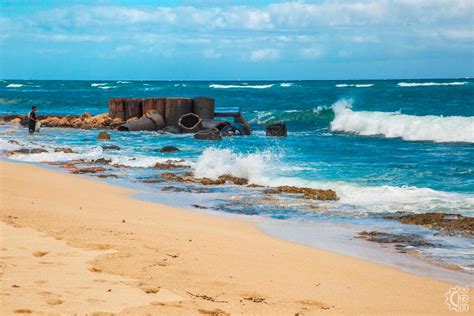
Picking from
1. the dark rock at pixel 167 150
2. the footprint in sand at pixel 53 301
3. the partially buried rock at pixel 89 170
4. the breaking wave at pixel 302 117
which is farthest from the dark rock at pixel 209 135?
the footprint in sand at pixel 53 301

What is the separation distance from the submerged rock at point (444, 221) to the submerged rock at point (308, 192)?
5.88 feet

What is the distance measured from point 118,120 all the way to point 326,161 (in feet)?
47.8

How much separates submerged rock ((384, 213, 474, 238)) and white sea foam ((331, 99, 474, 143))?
15.9 metres

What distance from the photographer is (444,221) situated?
30.7 feet

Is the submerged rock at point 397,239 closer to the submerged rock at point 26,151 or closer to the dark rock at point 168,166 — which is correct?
the dark rock at point 168,166

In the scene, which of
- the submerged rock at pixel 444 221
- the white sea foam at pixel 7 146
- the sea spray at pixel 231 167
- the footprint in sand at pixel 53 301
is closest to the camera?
the footprint in sand at pixel 53 301

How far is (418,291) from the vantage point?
235 inches

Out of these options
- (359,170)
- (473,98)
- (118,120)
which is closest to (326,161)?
(359,170)

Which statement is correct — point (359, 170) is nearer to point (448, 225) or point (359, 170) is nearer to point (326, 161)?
point (326, 161)

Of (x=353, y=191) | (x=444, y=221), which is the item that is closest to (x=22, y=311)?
(x=444, y=221)

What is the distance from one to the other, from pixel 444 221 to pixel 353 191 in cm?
289

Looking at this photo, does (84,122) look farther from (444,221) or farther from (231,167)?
(444,221)

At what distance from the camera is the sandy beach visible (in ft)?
16.3

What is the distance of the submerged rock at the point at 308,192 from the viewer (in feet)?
38.2
